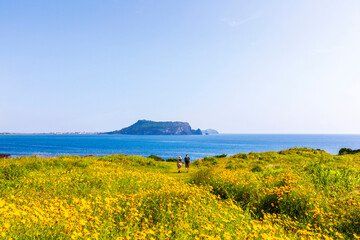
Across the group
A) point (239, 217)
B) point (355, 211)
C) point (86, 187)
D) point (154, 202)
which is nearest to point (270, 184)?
point (355, 211)

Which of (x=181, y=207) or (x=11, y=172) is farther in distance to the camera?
(x=11, y=172)

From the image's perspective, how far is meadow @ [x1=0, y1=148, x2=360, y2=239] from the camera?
4422 mm

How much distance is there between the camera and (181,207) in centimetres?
634

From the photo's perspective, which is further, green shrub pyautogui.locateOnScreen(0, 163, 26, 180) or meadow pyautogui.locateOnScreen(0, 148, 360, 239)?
green shrub pyautogui.locateOnScreen(0, 163, 26, 180)

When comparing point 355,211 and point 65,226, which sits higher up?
point 65,226

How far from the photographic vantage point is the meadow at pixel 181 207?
4.42m

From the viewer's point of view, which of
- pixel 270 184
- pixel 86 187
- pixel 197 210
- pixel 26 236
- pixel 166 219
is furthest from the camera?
pixel 270 184

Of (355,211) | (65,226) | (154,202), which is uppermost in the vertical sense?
(65,226)

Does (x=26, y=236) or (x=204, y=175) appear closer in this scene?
(x=26, y=236)

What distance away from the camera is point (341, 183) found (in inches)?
424

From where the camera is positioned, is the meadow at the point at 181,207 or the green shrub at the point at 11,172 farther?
the green shrub at the point at 11,172

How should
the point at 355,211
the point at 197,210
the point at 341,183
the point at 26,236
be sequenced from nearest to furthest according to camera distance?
the point at 26,236 → the point at 197,210 → the point at 355,211 → the point at 341,183

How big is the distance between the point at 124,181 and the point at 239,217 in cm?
542

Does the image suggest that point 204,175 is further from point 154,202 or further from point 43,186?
point 43,186
